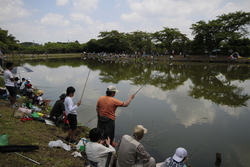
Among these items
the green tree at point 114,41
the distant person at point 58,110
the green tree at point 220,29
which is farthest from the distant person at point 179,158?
the green tree at point 114,41

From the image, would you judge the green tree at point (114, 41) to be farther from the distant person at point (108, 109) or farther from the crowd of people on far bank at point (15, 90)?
the distant person at point (108, 109)

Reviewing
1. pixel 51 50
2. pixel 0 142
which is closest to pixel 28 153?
pixel 0 142

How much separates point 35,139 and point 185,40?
139 feet

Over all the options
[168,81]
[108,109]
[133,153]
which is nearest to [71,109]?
[108,109]

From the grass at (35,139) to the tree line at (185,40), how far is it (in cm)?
3238

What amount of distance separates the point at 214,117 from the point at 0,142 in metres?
6.99

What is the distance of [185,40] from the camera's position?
4128 cm

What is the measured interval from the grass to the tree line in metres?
32.4

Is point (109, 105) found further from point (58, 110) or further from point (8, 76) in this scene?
point (8, 76)

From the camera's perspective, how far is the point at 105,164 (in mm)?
2604

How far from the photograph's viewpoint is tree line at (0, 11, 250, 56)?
111 feet

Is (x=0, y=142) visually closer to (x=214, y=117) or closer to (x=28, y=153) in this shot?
(x=28, y=153)

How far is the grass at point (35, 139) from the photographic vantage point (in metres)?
2.94

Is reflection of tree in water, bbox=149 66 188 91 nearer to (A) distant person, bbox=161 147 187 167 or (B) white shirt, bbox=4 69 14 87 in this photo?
(B) white shirt, bbox=4 69 14 87
